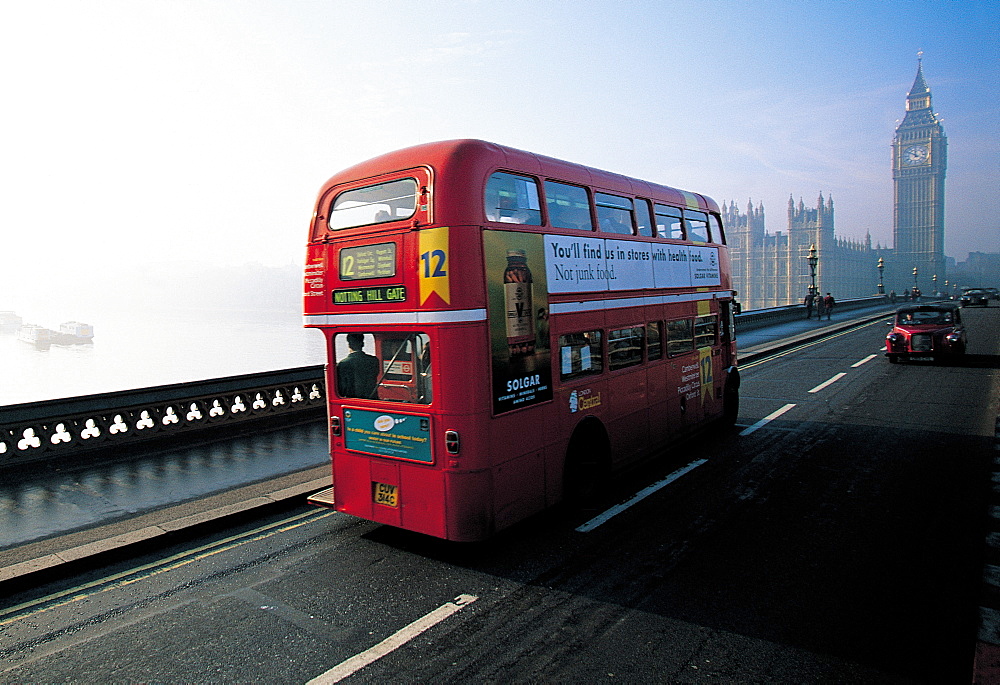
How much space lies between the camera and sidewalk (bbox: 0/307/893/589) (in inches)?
227

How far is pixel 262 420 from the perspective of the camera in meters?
11.4

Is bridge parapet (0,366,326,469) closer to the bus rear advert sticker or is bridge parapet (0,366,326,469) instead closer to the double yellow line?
the double yellow line

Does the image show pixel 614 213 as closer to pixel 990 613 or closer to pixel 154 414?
pixel 990 613

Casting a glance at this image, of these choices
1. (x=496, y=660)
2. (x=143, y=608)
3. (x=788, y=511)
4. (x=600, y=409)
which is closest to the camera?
(x=496, y=660)

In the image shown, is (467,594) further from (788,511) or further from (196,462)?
(196,462)

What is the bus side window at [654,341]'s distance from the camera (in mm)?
8887

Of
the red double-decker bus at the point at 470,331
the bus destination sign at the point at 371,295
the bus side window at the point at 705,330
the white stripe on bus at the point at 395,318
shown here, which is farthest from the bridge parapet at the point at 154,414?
the bus side window at the point at 705,330

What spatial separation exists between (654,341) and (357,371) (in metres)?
4.38

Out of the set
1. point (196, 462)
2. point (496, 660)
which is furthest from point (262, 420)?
point (496, 660)

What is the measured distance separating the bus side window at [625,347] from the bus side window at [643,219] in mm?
1337

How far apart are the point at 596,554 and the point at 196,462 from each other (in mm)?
6174

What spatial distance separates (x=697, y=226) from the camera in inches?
414

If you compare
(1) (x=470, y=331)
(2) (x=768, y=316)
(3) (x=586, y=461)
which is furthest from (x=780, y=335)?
(1) (x=470, y=331)

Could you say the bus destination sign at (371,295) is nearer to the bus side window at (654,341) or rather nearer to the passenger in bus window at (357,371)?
the passenger in bus window at (357,371)
